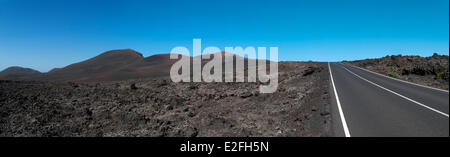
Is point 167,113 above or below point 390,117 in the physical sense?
below

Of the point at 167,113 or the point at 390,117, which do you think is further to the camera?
the point at 167,113

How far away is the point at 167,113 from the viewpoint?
12359mm

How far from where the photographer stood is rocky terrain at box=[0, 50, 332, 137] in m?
7.28

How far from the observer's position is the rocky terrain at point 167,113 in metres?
7.28

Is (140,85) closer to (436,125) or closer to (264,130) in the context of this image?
(264,130)

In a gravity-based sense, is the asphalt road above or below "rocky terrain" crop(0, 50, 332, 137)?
above

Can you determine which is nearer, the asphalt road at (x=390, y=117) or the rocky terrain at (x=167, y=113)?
the asphalt road at (x=390, y=117)

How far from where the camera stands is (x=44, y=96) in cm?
1677

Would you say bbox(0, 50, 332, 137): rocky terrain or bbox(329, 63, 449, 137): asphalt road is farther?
bbox(0, 50, 332, 137): rocky terrain
